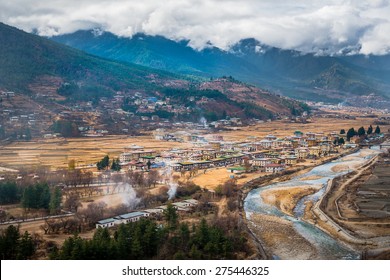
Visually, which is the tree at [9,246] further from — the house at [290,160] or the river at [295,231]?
the house at [290,160]

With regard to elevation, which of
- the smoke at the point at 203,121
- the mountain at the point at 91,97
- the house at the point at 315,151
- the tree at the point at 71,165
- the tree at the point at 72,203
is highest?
the mountain at the point at 91,97

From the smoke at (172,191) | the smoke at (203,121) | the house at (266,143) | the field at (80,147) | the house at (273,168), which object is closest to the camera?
the smoke at (172,191)

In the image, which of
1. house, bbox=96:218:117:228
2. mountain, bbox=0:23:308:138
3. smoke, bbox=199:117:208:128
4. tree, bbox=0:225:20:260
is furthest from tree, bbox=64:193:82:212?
smoke, bbox=199:117:208:128

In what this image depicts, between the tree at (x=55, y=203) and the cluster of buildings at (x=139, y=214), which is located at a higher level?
the tree at (x=55, y=203)

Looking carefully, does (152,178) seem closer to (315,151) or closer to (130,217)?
(130,217)

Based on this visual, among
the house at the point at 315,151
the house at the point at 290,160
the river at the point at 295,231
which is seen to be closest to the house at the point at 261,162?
the house at the point at 290,160

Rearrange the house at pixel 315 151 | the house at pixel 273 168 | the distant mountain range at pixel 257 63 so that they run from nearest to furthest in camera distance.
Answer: the house at pixel 273 168, the house at pixel 315 151, the distant mountain range at pixel 257 63
